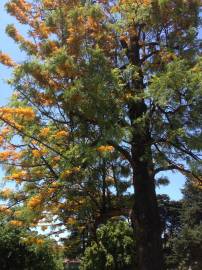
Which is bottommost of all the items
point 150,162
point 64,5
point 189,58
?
point 150,162

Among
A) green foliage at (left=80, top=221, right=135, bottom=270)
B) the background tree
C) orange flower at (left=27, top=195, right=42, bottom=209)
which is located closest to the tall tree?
orange flower at (left=27, top=195, right=42, bottom=209)

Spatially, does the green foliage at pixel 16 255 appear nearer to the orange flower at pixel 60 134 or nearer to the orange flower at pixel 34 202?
the orange flower at pixel 34 202

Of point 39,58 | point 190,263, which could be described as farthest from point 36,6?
point 190,263

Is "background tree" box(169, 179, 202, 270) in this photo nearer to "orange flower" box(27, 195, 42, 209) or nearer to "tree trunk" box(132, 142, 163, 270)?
"tree trunk" box(132, 142, 163, 270)

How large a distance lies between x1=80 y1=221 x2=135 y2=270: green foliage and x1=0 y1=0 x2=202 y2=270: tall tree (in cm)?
1110

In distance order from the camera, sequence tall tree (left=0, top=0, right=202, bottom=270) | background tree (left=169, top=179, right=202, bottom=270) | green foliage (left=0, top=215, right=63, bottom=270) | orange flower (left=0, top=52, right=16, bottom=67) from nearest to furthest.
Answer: tall tree (left=0, top=0, right=202, bottom=270) → orange flower (left=0, top=52, right=16, bottom=67) → green foliage (left=0, top=215, right=63, bottom=270) → background tree (left=169, top=179, right=202, bottom=270)

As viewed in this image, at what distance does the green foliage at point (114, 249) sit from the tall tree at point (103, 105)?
1110 centimetres

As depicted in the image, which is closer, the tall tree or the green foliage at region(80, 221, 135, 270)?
the tall tree

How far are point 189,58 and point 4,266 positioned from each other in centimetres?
1591

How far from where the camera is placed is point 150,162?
11.4 metres

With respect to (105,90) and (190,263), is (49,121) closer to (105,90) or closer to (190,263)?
(105,90)

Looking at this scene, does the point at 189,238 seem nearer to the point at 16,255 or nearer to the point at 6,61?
the point at 16,255

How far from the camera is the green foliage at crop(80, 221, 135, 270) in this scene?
23.4 meters

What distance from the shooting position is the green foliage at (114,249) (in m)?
23.4
